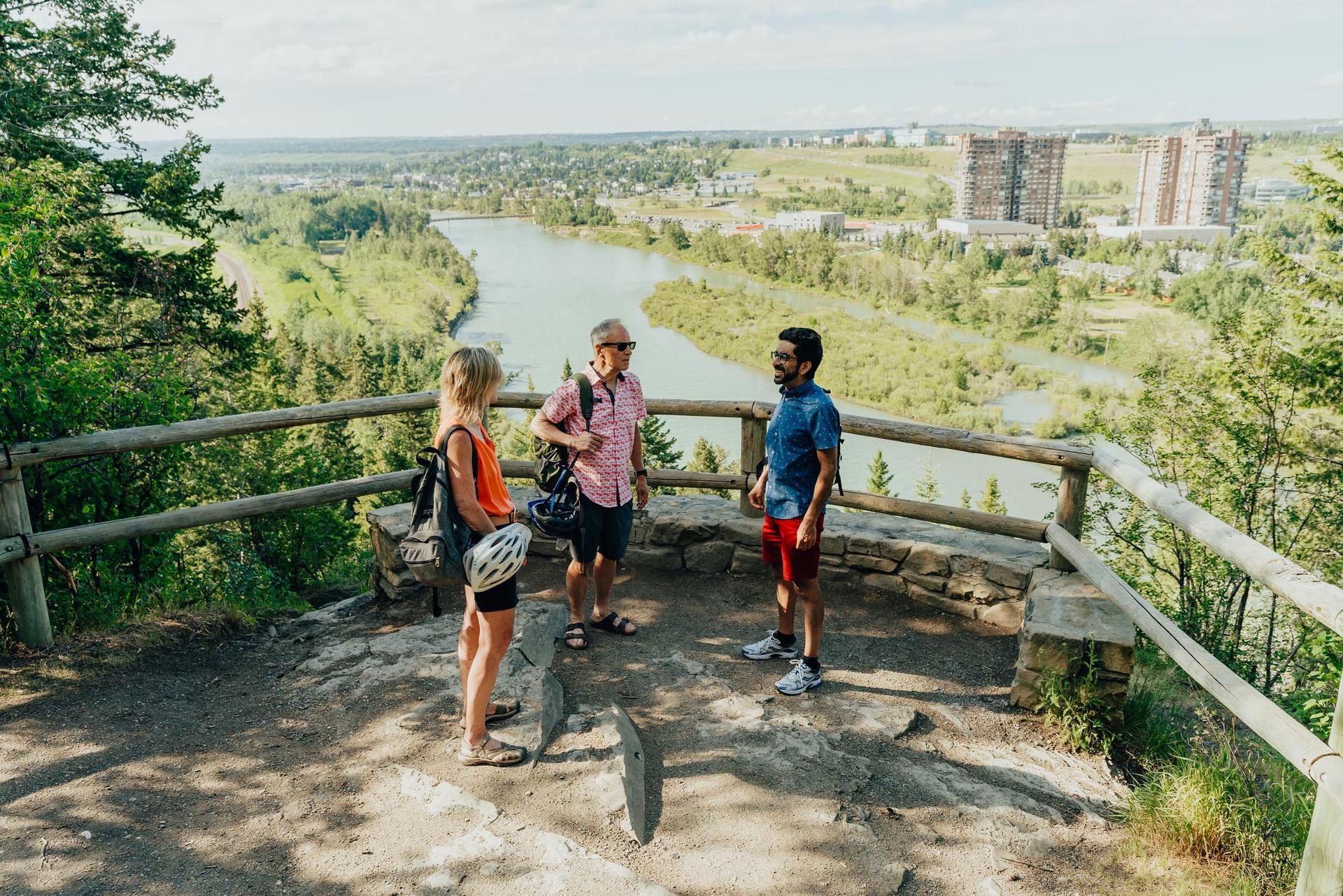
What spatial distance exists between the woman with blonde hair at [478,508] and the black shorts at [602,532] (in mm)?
876

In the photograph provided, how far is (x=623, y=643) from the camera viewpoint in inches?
166

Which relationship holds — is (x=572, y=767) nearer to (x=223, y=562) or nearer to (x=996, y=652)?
(x=996, y=652)

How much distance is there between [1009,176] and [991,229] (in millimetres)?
18269

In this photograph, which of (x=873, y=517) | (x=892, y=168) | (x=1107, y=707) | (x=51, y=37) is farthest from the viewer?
(x=892, y=168)

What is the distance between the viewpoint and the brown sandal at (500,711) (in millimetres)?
3252

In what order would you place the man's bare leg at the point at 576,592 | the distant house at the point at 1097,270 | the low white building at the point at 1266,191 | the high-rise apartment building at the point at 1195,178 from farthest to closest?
the low white building at the point at 1266,191 → the high-rise apartment building at the point at 1195,178 → the distant house at the point at 1097,270 → the man's bare leg at the point at 576,592

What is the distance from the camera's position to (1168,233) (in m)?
105

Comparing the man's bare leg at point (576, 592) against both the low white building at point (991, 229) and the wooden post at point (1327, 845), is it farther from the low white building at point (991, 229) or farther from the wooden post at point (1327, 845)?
the low white building at point (991, 229)

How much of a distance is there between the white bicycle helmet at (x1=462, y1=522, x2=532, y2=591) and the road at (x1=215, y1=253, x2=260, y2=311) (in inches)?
2622

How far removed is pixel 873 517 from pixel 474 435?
286 centimetres

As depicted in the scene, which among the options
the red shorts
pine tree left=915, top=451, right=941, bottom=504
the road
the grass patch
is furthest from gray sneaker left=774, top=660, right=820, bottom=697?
the road

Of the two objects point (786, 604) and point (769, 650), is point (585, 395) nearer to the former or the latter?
point (786, 604)

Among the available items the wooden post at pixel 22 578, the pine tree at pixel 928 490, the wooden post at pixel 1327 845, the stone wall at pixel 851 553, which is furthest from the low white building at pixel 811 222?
the wooden post at pixel 1327 845

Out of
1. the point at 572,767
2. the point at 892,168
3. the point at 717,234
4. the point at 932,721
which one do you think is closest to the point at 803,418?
the point at 932,721
